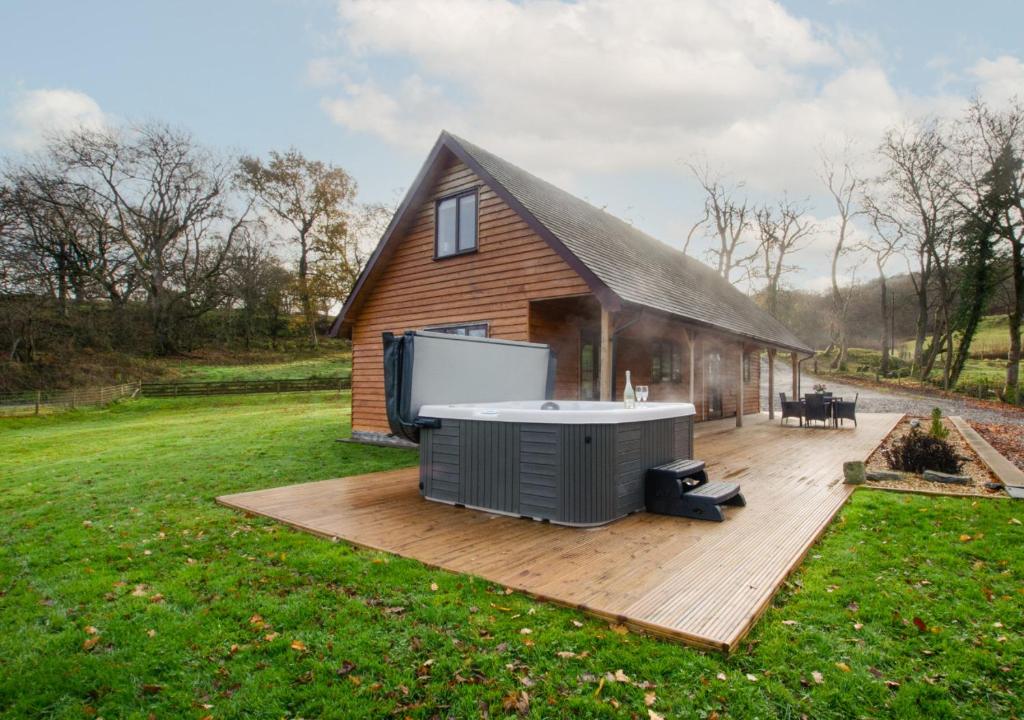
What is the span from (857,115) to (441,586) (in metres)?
24.8

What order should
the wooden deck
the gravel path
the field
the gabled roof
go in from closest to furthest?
the wooden deck < the gabled roof < the gravel path < the field

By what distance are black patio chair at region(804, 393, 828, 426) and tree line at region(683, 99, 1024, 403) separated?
1037 cm

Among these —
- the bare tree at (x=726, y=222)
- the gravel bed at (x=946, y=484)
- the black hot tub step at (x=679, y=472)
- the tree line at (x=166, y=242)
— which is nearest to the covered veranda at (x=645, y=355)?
the black hot tub step at (x=679, y=472)

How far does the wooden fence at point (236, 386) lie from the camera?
18.8 metres

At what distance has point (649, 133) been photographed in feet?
49.8

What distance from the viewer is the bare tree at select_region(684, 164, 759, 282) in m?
25.4

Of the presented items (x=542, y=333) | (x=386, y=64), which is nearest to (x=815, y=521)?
(x=542, y=333)

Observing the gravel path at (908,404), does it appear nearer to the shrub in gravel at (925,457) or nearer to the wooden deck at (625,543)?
the shrub in gravel at (925,457)

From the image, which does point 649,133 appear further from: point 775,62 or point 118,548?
point 118,548

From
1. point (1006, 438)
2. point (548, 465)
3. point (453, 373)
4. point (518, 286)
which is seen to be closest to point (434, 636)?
point (548, 465)

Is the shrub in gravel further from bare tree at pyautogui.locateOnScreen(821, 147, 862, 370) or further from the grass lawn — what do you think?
bare tree at pyautogui.locateOnScreen(821, 147, 862, 370)

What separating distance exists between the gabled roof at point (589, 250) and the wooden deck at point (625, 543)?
2.86 m

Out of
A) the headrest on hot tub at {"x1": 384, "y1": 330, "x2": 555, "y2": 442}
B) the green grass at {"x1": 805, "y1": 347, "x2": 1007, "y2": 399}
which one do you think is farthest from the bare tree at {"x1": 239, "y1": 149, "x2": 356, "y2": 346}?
the green grass at {"x1": 805, "y1": 347, "x2": 1007, "y2": 399}

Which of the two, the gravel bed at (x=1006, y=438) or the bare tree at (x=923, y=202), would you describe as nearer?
the gravel bed at (x=1006, y=438)
